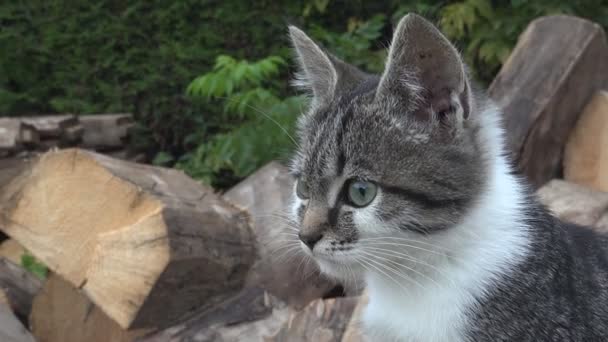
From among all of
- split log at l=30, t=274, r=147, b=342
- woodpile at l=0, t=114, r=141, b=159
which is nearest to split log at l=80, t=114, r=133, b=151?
woodpile at l=0, t=114, r=141, b=159

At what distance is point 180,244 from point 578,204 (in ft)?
6.29

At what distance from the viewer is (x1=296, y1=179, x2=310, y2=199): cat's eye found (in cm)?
223

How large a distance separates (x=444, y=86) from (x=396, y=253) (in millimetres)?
506

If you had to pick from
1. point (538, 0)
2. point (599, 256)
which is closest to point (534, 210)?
point (599, 256)

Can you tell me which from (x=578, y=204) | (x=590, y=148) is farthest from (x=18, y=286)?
(x=590, y=148)

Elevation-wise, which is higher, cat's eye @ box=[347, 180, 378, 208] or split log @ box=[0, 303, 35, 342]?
cat's eye @ box=[347, 180, 378, 208]

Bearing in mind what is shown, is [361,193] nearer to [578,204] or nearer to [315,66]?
[315,66]

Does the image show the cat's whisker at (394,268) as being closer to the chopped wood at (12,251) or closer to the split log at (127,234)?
the split log at (127,234)

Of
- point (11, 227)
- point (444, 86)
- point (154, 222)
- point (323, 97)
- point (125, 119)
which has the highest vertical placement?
point (444, 86)

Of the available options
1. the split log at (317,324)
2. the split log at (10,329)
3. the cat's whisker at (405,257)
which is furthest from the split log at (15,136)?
the cat's whisker at (405,257)

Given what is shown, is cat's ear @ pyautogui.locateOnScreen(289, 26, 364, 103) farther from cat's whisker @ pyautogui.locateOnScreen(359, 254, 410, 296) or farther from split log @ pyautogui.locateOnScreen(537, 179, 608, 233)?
split log @ pyautogui.locateOnScreen(537, 179, 608, 233)

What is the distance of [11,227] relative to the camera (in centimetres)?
307

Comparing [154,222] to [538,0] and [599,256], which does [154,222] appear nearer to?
[599,256]

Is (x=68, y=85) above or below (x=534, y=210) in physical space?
below
